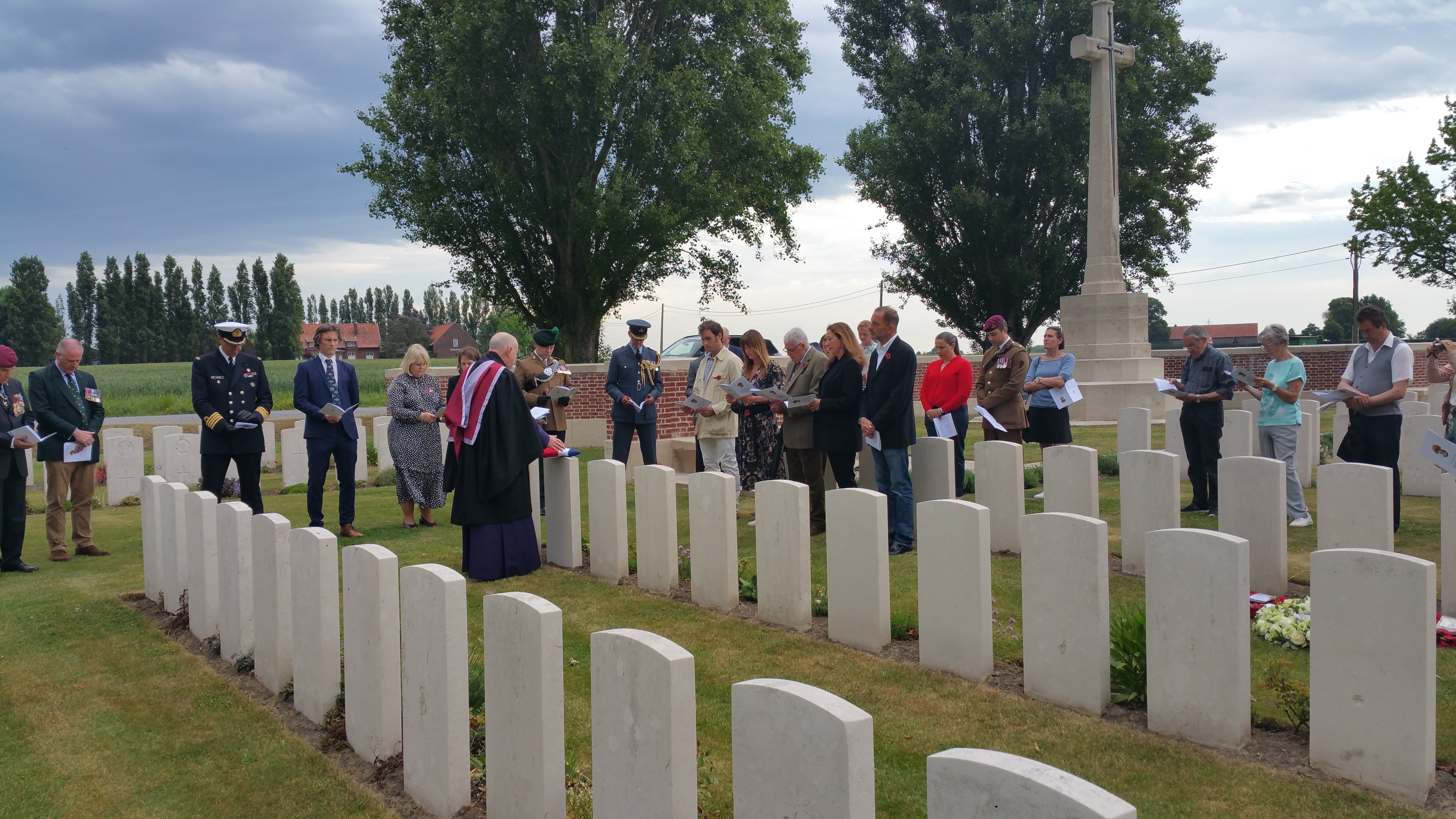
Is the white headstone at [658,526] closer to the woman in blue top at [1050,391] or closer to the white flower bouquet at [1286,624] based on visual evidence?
the white flower bouquet at [1286,624]

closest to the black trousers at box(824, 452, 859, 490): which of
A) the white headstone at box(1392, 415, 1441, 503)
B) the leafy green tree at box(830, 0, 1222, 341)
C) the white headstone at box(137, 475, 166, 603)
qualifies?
the white headstone at box(137, 475, 166, 603)

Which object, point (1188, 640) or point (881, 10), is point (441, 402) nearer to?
point (1188, 640)

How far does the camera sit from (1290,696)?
384cm

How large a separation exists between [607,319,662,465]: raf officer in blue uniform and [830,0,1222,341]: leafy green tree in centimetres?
2124

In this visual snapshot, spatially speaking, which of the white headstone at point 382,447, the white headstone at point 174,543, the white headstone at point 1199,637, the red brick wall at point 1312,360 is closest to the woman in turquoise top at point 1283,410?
the white headstone at point 1199,637

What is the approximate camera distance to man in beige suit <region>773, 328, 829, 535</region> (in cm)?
811

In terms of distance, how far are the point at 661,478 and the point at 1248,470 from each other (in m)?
3.67

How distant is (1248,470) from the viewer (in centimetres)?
586

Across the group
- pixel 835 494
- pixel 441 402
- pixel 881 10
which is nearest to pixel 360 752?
pixel 835 494

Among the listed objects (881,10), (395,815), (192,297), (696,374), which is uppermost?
(881,10)

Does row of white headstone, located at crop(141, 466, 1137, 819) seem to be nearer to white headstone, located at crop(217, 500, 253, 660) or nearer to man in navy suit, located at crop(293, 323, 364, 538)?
white headstone, located at crop(217, 500, 253, 660)

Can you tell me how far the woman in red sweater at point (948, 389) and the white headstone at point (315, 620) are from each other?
5.41m

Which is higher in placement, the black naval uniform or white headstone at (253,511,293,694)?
the black naval uniform

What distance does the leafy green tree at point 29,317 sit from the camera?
62781 mm
